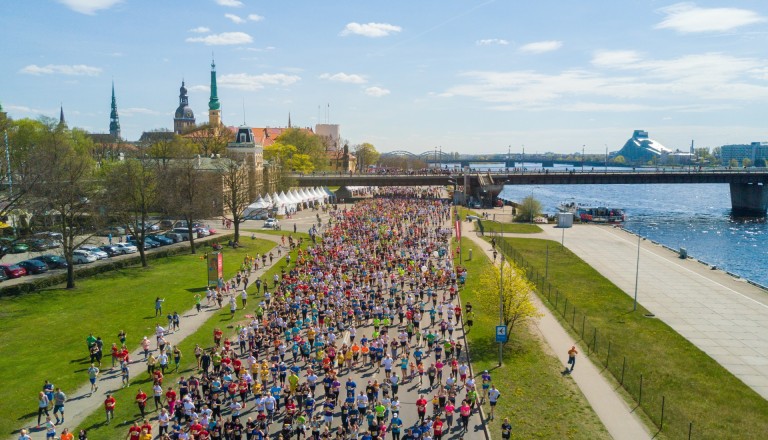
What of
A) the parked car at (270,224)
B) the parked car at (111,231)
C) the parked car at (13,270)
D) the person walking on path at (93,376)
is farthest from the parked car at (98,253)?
the person walking on path at (93,376)

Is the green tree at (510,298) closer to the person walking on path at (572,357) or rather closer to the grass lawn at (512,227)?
the person walking on path at (572,357)

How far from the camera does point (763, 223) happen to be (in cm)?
10381

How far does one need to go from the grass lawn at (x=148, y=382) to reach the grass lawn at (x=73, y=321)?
93.9 inches

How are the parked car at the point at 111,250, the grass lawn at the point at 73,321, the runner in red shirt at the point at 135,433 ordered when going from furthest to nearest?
1. the parked car at the point at 111,250
2. the grass lawn at the point at 73,321
3. the runner in red shirt at the point at 135,433

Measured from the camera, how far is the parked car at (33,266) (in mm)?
44000

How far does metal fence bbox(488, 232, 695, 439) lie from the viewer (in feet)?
71.1

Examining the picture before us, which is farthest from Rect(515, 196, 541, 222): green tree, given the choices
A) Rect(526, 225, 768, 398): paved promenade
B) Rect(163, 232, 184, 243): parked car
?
Rect(163, 232, 184, 243): parked car

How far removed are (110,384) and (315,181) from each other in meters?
92.3

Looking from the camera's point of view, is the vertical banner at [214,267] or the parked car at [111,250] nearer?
the vertical banner at [214,267]

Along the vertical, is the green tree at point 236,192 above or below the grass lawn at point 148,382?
above

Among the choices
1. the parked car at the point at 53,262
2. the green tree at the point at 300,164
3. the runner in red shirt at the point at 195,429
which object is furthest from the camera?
the green tree at the point at 300,164

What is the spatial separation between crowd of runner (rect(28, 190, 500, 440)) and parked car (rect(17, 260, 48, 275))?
15729mm

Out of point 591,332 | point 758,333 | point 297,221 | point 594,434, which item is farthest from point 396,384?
point 297,221

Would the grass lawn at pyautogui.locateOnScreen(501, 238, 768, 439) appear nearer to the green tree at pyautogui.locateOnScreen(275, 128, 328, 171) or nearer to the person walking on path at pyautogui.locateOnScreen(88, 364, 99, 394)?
the person walking on path at pyautogui.locateOnScreen(88, 364, 99, 394)
